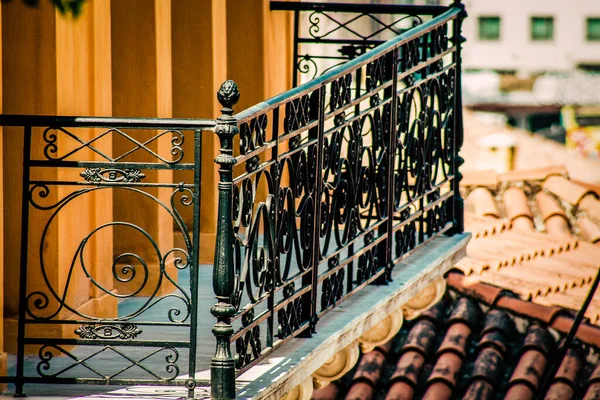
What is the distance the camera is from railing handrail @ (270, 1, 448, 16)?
8.48 metres

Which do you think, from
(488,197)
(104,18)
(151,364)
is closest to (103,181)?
(151,364)

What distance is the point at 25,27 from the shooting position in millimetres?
6035

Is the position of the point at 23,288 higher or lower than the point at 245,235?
lower

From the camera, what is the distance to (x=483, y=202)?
15602 mm

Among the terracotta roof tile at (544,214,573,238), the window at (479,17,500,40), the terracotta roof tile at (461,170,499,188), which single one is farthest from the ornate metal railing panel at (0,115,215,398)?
the window at (479,17,500,40)

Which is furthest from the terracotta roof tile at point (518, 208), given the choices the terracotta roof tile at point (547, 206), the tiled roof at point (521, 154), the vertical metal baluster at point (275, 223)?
the vertical metal baluster at point (275, 223)

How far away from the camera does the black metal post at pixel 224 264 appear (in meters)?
4.74

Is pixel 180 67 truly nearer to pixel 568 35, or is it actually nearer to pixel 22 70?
pixel 22 70

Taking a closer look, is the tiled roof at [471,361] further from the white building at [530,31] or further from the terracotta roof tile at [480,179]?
the white building at [530,31]

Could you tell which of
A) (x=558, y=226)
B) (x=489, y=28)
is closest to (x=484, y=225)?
(x=558, y=226)

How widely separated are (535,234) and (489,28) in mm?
58460

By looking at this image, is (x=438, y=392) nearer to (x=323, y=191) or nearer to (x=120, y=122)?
(x=323, y=191)

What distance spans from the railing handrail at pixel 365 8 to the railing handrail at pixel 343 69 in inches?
16.6

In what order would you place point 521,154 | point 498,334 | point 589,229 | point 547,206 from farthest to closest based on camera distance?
point 521,154 → point 547,206 → point 589,229 → point 498,334
